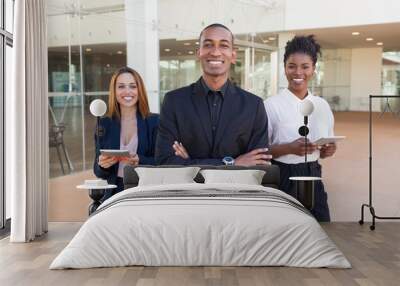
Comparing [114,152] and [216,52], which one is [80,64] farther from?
[216,52]

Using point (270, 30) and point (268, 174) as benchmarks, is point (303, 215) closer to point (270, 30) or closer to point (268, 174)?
point (268, 174)

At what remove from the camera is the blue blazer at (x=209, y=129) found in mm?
5953

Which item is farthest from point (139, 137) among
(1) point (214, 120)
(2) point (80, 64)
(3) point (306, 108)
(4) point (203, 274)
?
(4) point (203, 274)

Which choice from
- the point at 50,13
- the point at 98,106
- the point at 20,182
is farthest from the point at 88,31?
the point at 20,182

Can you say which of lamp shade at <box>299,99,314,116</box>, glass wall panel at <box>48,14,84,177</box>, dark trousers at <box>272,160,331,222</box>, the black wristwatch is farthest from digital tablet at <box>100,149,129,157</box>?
lamp shade at <box>299,99,314,116</box>

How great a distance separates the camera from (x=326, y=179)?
623 centimetres

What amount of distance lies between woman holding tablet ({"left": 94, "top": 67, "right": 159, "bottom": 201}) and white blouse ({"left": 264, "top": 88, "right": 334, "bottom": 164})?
1.25 m

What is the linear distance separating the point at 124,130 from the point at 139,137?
0.18 meters

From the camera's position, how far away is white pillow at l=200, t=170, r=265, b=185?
559cm

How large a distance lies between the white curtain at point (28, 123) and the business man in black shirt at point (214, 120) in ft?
4.07

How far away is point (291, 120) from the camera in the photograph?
242 inches

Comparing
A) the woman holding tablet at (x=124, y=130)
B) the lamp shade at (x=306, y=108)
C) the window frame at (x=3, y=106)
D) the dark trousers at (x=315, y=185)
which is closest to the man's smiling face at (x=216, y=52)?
the woman holding tablet at (x=124, y=130)

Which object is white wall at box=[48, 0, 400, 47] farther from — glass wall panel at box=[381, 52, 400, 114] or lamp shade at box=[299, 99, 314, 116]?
lamp shade at box=[299, 99, 314, 116]

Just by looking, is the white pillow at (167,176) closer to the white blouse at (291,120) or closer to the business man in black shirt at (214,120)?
the business man in black shirt at (214,120)
